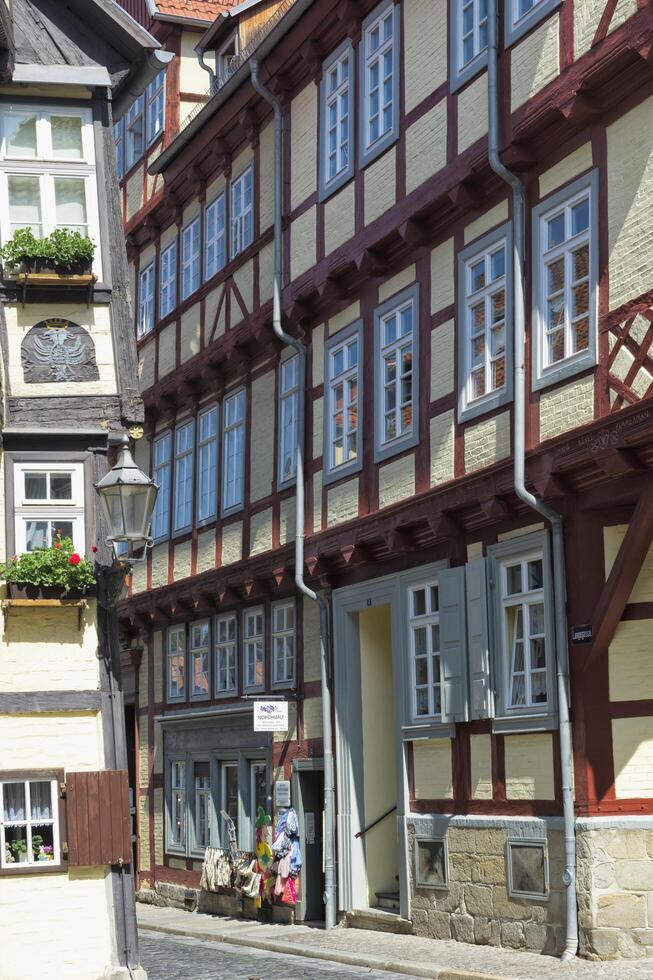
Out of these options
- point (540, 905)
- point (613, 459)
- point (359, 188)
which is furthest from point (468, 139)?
point (540, 905)

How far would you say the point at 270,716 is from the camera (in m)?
20.9

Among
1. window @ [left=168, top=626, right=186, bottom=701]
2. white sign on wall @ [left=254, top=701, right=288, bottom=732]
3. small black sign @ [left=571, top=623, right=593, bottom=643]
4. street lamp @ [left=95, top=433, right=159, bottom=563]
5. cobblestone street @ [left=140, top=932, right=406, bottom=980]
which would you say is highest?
street lamp @ [left=95, top=433, right=159, bottom=563]

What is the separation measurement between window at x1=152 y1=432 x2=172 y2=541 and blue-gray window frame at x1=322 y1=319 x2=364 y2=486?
6.70 meters

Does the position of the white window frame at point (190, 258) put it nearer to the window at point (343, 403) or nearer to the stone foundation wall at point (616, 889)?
the window at point (343, 403)

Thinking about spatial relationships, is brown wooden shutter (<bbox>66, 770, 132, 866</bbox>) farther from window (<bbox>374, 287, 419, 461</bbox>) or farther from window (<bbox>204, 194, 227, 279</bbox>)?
window (<bbox>204, 194, 227, 279</bbox>)

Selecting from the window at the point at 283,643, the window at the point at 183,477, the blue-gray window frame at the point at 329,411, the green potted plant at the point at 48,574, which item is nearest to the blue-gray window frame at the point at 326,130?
the blue-gray window frame at the point at 329,411

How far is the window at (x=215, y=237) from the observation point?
25234mm

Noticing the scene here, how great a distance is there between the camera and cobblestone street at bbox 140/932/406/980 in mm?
15453

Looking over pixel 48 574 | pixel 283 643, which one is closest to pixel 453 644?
pixel 48 574

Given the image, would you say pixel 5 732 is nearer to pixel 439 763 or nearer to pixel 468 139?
pixel 439 763

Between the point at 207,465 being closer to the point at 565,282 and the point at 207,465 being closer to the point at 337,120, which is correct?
the point at 337,120

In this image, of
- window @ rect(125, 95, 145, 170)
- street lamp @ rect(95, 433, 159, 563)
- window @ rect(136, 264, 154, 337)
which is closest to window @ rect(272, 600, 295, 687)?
window @ rect(136, 264, 154, 337)

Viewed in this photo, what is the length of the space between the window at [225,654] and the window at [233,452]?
1.63m

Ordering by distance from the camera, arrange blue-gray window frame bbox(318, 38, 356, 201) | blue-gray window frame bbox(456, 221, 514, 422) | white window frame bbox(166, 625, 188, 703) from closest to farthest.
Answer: blue-gray window frame bbox(456, 221, 514, 422) → blue-gray window frame bbox(318, 38, 356, 201) → white window frame bbox(166, 625, 188, 703)
